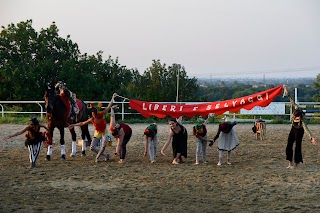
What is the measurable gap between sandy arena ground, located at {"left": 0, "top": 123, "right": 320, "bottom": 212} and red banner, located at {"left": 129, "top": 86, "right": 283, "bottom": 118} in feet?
4.07

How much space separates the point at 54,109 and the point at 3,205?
5773mm

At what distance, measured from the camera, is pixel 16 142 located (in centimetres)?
1783

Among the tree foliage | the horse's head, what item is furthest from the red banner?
the tree foliage

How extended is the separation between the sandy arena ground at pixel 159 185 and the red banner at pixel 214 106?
48.9 inches

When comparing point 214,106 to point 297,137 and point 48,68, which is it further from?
point 48,68

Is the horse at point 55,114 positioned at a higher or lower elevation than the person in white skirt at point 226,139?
higher

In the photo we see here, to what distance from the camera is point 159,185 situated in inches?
395

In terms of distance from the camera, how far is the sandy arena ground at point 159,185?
8297mm

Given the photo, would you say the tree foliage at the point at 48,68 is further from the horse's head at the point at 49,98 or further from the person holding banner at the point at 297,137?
Result: the person holding banner at the point at 297,137

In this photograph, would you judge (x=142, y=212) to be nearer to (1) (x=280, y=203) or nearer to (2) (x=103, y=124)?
(1) (x=280, y=203)

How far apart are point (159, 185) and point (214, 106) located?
4326mm

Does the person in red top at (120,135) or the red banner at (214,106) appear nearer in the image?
the person in red top at (120,135)

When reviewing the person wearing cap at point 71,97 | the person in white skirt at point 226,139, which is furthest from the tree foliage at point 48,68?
the person in white skirt at point 226,139

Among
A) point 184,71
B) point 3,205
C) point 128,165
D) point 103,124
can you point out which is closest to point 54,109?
point 103,124
